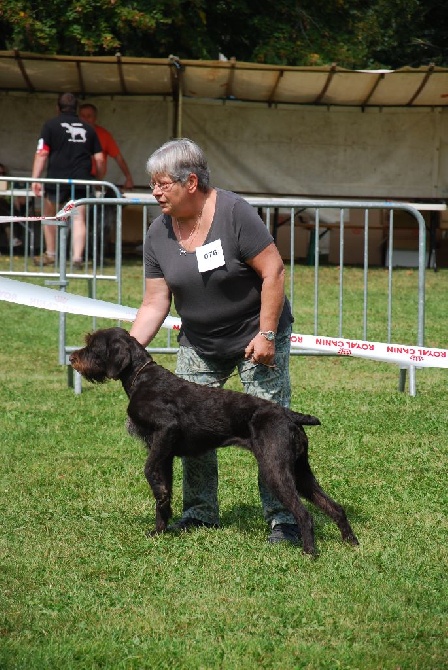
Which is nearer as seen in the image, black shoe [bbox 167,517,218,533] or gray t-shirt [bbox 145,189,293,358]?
gray t-shirt [bbox 145,189,293,358]

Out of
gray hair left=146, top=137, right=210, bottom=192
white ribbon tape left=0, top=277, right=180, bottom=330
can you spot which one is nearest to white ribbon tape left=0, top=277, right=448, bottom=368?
white ribbon tape left=0, top=277, right=180, bottom=330

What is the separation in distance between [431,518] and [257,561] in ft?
3.79

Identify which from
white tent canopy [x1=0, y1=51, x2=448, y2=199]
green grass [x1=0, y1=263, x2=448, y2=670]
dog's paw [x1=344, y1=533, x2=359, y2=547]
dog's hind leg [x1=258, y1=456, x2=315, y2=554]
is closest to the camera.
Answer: green grass [x1=0, y1=263, x2=448, y2=670]

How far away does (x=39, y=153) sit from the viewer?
50.0 ft

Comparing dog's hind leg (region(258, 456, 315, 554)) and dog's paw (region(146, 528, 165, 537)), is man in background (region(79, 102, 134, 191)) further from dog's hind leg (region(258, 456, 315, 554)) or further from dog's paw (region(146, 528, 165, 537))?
dog's hind leg (region(258, 456, 315, 554))

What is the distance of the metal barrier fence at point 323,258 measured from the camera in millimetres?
8633

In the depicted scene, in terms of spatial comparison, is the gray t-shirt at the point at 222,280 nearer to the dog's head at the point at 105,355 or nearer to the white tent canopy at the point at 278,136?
the dog's head at the point at 105,355

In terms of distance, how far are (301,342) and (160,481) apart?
11.0 feet

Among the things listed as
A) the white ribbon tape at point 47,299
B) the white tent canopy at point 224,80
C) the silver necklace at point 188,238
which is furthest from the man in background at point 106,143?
the silver necklace at point 188,238

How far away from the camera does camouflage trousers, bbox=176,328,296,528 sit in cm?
541

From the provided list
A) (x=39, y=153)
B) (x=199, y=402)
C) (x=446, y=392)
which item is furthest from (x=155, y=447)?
(x=39, y=153)

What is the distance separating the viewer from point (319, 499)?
5.26 m

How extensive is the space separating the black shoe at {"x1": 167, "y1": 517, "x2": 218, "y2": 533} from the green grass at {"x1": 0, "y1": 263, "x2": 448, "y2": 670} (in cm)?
12

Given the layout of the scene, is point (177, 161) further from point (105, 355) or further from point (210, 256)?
point (105, 355)
